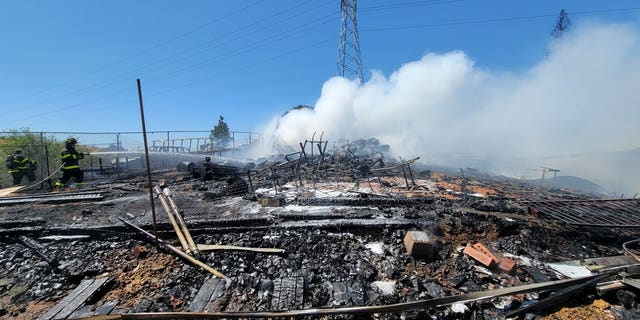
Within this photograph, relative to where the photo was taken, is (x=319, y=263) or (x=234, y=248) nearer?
(x=319, y=263)

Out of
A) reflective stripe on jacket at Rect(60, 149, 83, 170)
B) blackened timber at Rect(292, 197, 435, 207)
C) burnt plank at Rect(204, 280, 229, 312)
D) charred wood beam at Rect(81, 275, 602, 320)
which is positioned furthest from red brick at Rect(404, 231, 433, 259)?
reflective stripe on jacket at Rect(60, 149, 83, 170)

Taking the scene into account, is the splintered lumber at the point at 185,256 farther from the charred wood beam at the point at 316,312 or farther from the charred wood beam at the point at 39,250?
the charred wood beam at the point at 39,250

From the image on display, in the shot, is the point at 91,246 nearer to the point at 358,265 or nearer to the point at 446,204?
the point at 358,265

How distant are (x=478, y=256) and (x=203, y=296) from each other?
486 centimetres

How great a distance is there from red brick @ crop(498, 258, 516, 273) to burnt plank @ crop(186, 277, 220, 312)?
16.3ft

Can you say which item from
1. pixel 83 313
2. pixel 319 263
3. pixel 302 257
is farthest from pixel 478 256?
pixel 83 313

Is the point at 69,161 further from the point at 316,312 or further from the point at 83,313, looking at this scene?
the point at 316,312

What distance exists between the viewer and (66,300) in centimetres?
364

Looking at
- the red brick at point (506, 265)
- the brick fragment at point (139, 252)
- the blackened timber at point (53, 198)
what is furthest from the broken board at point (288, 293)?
the blackened timber at point (53, 198)

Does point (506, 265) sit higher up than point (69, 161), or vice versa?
point (69, 161)

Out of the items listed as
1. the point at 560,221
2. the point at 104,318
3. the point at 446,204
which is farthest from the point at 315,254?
the point at 560,221

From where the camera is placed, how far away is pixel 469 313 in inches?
133

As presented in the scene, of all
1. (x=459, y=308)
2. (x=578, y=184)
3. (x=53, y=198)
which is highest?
(x=53, y=198)

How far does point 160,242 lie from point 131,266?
2.08 feet
